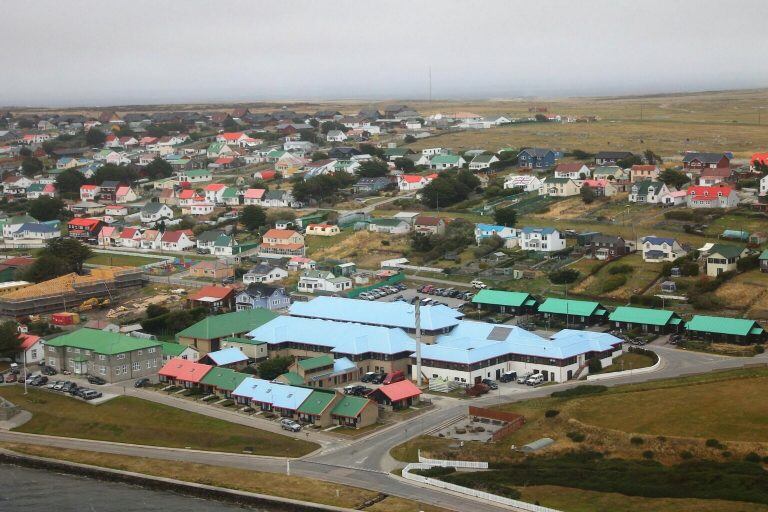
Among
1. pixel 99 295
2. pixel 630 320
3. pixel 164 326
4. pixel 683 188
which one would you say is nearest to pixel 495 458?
pixel 630 320

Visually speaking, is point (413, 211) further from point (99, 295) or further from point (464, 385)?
point (464, 385)

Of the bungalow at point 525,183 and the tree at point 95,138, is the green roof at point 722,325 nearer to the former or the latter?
the bungalow at point 525,183

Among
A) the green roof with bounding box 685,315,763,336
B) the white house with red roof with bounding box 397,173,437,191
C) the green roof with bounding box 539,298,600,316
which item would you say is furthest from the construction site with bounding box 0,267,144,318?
the green roof with bounding box 685,315,763,336

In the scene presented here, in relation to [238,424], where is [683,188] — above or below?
above

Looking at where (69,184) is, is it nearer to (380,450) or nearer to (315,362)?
(315,362)

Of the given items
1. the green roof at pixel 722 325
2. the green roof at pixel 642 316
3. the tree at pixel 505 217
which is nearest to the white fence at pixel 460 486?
the green roof at pixel 722 325

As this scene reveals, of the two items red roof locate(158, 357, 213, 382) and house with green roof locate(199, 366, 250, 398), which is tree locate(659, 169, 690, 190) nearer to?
house with green roof locate(199, 366, 250, 398)

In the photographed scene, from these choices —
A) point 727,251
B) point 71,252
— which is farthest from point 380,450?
point 71,252
